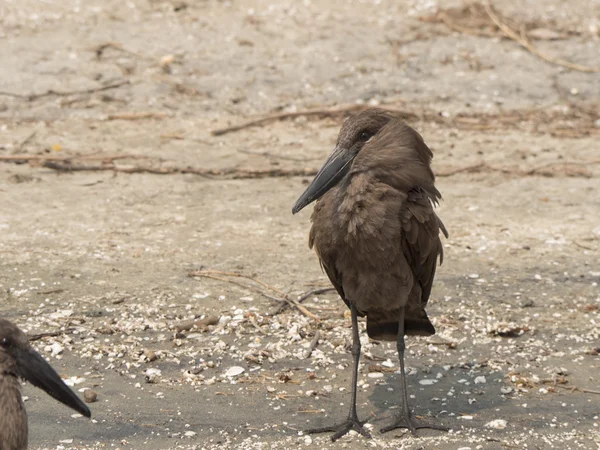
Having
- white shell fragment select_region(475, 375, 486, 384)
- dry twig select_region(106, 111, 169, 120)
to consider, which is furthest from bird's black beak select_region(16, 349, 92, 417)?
dry twig select_region(106, 111, 169, 120)

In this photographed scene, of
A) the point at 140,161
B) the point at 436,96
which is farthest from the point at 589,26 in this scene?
the point at 140,161

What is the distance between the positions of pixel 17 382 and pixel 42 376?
0.34 feet

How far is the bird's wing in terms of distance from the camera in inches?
201

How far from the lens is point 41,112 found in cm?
945

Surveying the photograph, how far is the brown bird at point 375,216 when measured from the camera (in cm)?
507

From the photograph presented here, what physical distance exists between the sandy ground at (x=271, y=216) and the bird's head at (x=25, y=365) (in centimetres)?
73

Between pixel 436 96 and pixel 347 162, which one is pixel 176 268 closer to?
pixel 347 162

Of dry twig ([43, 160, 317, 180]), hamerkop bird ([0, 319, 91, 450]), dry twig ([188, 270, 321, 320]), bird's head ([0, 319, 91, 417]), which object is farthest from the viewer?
dry twig ([43, 160, 317, 180])

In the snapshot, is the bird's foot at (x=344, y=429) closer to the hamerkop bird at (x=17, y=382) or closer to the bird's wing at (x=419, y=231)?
the bird's wing at (x=419, y=231)

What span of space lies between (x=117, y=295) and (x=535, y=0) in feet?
24.4

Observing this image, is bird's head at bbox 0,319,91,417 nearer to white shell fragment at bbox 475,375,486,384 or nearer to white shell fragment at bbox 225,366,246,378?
white shell fragment at bbox 225,366,246,378

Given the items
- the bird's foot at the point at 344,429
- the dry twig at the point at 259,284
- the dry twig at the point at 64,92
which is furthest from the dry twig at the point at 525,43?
the bird's foot at the point at 344,429

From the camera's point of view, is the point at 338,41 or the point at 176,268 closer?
the point at 176,268

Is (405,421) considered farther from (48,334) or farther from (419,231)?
(48,334)
